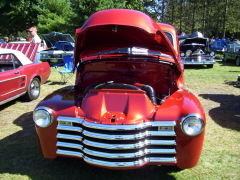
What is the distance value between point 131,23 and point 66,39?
39.9 ft

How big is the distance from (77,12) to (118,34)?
1374 cm

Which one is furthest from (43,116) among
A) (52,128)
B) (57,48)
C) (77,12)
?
(77,12)

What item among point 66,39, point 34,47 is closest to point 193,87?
point 34,47

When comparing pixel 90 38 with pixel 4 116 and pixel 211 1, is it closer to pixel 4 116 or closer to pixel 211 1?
pixel 4 116

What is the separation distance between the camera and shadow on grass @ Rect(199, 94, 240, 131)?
172 inches

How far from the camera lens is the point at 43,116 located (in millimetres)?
2598

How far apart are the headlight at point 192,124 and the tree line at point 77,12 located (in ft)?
47.1

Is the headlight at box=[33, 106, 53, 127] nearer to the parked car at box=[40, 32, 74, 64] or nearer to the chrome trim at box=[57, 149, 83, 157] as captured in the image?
the chrome trim at box=[57, 149, 83, 157]

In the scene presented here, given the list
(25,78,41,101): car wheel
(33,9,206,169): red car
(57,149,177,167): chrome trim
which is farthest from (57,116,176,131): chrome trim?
(25,78,41,101): car wheel

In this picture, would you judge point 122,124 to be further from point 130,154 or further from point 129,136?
point 130,154

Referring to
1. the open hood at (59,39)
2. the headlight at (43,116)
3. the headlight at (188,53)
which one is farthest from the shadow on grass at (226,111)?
the open hood at (59,39)

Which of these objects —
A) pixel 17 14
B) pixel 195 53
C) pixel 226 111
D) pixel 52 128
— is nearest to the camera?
pixel 52 128

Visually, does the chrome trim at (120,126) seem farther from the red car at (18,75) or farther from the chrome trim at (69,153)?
the red car at (18,75)

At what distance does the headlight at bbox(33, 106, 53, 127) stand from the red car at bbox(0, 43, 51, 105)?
265 centimetres
